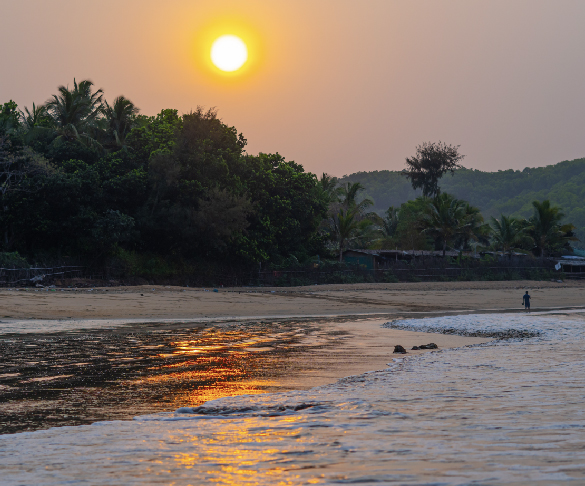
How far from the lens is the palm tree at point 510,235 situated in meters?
52.8

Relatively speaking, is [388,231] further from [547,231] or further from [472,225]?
[547,231]

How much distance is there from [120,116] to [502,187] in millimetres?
114071

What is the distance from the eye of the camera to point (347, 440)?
180 inches

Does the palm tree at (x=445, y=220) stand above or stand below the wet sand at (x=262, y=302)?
above

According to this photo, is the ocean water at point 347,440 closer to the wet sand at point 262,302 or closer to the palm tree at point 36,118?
the wet sand at point 262,302

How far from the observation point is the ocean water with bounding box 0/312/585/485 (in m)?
3.69

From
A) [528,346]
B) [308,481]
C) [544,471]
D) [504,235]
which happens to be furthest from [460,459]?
[504,235]

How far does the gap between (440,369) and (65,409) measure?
501cm

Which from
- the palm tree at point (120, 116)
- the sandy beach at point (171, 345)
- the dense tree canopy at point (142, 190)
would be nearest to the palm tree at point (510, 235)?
the dense tree canopy at point (142, 190)

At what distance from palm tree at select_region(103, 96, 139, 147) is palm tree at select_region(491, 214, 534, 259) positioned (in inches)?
1207

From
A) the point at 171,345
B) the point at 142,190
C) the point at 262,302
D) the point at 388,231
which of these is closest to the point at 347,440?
the point at 171,345

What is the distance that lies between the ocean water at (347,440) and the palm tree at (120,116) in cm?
3983

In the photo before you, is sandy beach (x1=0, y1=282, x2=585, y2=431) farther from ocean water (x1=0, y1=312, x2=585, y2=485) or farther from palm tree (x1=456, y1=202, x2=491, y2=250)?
palm tree (x1=456, y1=202, x2=491, y2=250)

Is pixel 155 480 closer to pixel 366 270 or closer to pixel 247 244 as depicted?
pixel 247 244
